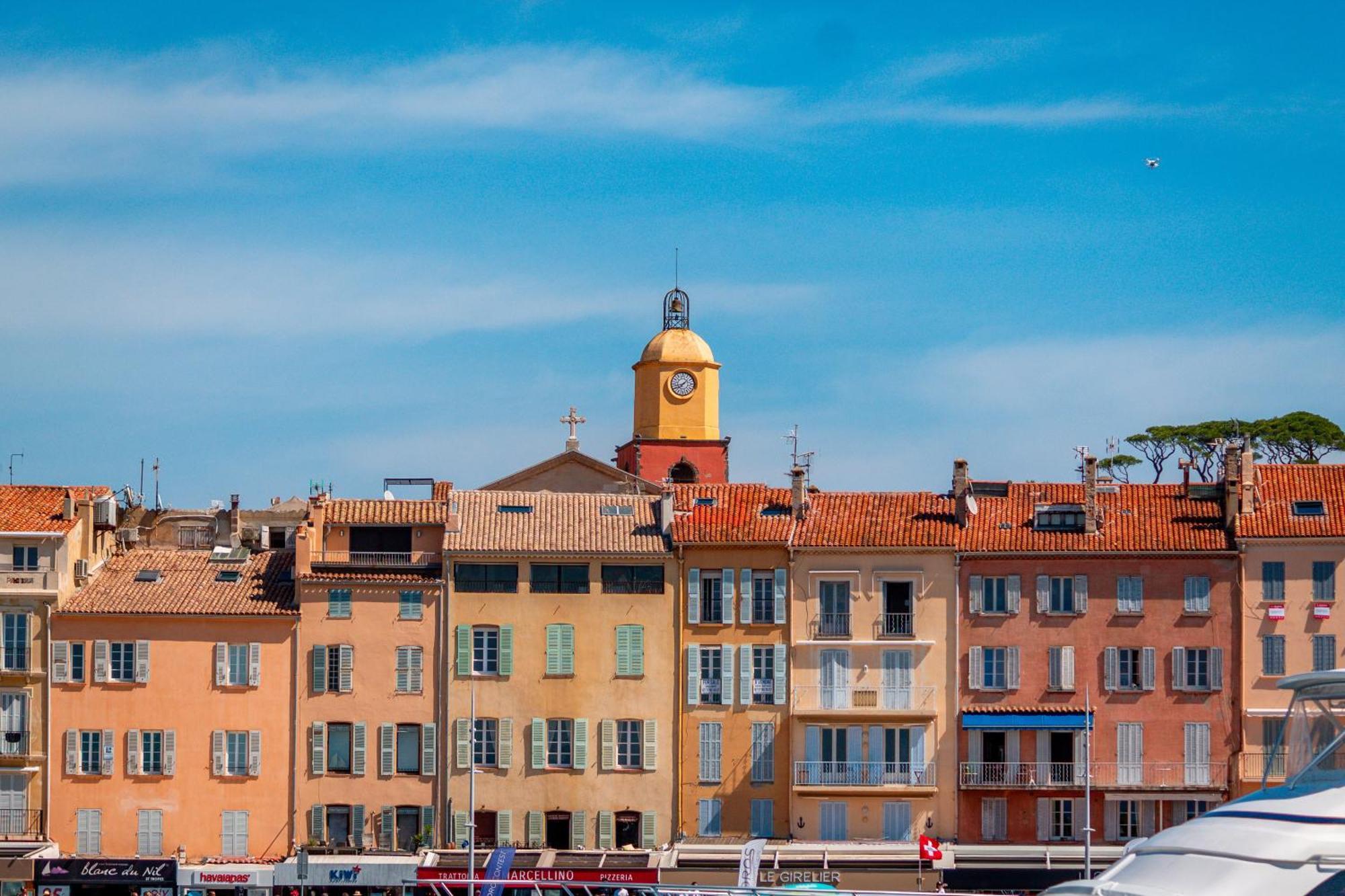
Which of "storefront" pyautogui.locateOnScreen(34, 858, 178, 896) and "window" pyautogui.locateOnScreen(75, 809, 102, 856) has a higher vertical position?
"window" pyautogui.locateOnScreen(75, 809, 102, 856)

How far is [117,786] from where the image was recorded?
80125mm

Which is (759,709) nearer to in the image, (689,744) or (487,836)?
(689,744)

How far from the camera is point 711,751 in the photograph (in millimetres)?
80375

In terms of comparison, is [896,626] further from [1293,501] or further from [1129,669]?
[1293,501]

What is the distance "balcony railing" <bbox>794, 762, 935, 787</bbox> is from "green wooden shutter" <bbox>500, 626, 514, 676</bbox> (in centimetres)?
899

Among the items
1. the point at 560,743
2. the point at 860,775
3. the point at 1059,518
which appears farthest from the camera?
the point at 1059,518

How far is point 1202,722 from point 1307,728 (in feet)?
107

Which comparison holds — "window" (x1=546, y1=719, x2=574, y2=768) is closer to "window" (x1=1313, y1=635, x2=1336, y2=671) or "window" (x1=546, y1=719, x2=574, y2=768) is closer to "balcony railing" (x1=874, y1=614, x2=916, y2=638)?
"balcony railing" (x1=874, y1=614, x2=916, y2=638)

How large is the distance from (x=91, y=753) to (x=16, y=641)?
13.1ft

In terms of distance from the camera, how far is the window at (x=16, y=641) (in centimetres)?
8000

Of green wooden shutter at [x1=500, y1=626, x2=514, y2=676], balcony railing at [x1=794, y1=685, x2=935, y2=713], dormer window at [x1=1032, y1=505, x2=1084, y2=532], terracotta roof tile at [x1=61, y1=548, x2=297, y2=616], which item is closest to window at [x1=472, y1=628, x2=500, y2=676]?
green wooden shutter at [x1=500, y1=626, x2=514, y2=676]

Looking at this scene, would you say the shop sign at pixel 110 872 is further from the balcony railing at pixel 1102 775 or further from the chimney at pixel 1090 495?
the chimney at pixel 1090 495

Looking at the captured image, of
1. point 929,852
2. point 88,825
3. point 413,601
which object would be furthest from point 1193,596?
point 88,825

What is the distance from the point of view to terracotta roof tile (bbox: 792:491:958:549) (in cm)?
8069
